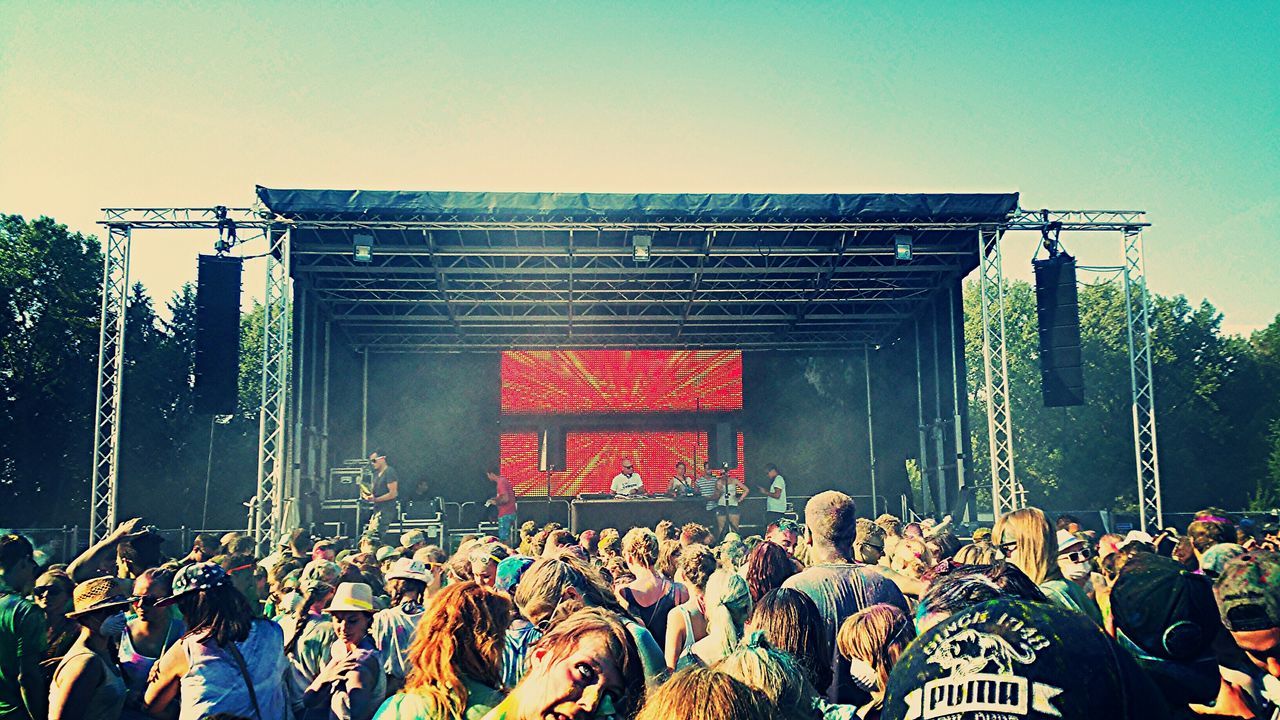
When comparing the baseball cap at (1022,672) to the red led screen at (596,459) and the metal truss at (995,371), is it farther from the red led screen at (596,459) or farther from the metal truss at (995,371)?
the red led screen at (596,459)

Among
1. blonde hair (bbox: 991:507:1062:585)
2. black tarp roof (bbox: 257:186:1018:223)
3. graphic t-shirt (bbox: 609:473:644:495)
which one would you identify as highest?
black tarp roof (bbox: 257:186:1018:223)

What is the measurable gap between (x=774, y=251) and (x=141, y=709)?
1391 cm

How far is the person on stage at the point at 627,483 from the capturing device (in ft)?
67.9

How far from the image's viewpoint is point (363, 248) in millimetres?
15703

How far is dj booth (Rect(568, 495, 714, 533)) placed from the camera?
749 inches

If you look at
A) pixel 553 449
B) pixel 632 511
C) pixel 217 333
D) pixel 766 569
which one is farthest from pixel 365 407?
pixel 766 569

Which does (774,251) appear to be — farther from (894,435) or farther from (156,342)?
→ (156,342)

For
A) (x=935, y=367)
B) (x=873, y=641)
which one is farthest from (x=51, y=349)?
(x=873, y=641)

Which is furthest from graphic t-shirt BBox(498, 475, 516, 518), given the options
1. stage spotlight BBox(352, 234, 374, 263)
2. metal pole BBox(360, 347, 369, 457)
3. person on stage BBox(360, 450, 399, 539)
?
stage spotlight BBox(352, 234, 374, 263)

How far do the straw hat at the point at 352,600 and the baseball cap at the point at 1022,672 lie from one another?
9.91 ft

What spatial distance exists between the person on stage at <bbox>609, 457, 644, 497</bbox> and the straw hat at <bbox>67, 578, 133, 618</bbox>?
16.6 meters

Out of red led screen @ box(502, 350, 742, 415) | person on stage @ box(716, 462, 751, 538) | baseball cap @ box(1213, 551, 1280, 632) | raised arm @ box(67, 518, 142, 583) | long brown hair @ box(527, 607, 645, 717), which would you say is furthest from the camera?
→ red led screen @ box(502, 350, 742, 415)

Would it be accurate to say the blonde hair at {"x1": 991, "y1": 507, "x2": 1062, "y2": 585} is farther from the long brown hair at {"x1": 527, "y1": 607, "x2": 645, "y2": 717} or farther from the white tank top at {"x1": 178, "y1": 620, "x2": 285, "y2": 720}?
the white tank top at {"x1": 178, "y1": 620, "x2": 285, "y2": 720}

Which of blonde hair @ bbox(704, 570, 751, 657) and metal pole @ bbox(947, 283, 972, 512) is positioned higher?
metal pole @ bbox(947, 283, 972, 512)
